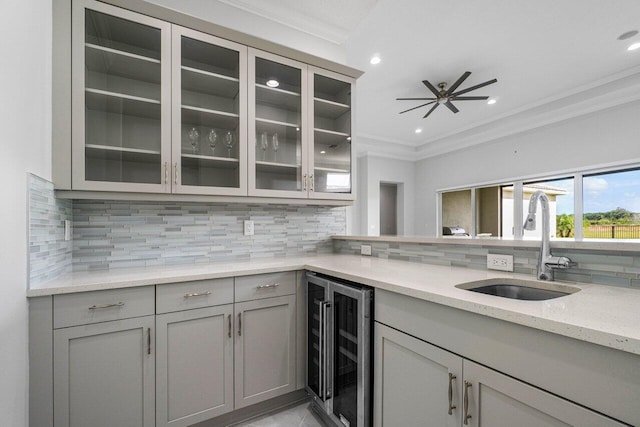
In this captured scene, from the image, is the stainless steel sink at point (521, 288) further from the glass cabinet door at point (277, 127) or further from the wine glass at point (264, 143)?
the wine glass at point (264, 143)

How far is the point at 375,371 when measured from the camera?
4.36ft

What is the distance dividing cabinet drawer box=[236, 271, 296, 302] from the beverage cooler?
13 centimetres

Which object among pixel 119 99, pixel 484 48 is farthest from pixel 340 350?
pixel 484 48

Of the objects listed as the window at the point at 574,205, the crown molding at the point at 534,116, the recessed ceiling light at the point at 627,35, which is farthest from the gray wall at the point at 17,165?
the crown molding at the point at 534,116

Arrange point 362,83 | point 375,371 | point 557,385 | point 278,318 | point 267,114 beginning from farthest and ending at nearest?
point 362,83, point 267,114, point 278,318, point 375,371, point 557,385

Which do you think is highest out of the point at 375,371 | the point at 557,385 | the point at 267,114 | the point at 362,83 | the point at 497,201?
the point at 362,83

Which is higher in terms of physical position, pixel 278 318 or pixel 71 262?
pixel 71 262

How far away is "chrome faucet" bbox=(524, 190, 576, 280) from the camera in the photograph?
4.02 feet

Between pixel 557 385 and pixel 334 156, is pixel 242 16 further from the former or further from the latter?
pixel 557 385

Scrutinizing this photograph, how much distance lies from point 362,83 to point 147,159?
3032 millimetres

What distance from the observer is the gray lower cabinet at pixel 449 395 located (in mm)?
760

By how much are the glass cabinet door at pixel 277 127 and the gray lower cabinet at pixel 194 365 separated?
0.86 m

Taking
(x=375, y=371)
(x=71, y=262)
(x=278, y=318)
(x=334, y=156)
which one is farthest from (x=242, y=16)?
(x=375, y=371)

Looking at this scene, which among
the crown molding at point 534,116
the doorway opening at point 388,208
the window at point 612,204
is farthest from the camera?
the doorway opening at point 388,208
